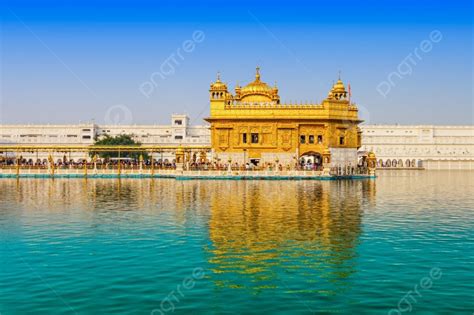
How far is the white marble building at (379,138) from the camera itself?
138125mm

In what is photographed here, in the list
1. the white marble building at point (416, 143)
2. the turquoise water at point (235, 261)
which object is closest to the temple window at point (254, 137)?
the turquoise water at point (235, 261)

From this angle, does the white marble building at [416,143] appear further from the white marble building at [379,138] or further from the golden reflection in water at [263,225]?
the golden reflection in water at [263,225]

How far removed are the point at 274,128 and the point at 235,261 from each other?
49.0m

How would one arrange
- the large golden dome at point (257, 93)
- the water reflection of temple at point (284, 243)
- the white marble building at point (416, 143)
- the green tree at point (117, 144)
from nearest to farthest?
1. the water reflection of temple at point (284, 243)
2. the large golden dome at point (257, 93)
3. the green tree at point (117, 144)
4. the white marble building at point (416, 143)

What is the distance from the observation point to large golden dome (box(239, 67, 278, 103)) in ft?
227

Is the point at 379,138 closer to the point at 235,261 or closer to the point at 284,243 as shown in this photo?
the point at 284,243

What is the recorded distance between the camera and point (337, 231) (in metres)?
21.1

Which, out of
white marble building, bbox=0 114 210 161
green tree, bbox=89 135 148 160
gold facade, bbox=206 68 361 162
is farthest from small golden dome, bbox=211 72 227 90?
white marble building, bbox=0 114 210 161

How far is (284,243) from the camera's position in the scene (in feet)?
60.7

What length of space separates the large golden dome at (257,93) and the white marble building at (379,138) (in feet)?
213

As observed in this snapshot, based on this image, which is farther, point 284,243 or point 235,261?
point 284,243

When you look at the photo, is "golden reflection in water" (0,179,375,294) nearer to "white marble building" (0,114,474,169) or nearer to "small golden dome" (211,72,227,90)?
"small golden dome" (211,72,227,90)

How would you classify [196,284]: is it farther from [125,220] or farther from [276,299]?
[125,220]

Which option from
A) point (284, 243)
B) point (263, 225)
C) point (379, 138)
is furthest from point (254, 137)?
point (379, 138)
